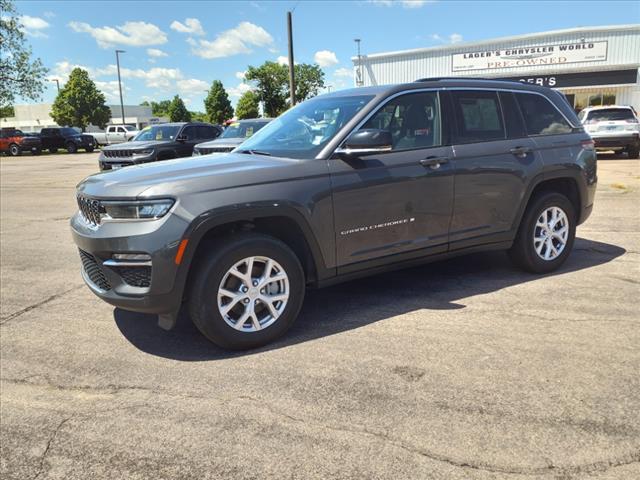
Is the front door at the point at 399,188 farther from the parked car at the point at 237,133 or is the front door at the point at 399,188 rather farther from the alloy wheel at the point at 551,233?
the parked car at the point at 237,133

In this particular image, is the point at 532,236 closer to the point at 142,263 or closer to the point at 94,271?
the point at 142,263

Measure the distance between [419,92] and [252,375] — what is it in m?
2.70

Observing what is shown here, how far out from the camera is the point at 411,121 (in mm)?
4453

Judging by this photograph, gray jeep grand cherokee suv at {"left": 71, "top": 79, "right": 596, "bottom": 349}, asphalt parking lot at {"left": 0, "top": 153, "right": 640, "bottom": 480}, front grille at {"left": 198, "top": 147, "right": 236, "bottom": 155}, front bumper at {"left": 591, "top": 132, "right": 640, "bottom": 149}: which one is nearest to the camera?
asphalt parking lot at {"left": 0, "top": 153, "right": 640, "bottom": 480}

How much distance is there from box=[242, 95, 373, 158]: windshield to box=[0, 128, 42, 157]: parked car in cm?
3661

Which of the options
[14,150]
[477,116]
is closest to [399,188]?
[477,116]

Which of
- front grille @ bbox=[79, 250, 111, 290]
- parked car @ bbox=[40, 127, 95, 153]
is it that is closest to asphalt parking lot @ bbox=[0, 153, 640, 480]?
front grille @ bbox=[79, 250, 111, 290]

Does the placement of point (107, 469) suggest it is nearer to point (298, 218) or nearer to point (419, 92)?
point (298, 218)

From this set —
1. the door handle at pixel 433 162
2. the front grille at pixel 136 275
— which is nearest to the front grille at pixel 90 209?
the front grille at pixel 136 275

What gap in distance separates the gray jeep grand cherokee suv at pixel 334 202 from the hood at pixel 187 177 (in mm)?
13

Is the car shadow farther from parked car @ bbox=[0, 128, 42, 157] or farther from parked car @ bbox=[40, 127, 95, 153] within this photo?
parked car @ bbox=[0, 128, 42, 157]

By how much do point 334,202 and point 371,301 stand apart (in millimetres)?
1172

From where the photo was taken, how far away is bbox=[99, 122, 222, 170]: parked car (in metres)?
13.8

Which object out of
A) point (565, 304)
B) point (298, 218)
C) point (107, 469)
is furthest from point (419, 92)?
point (107, 469)
